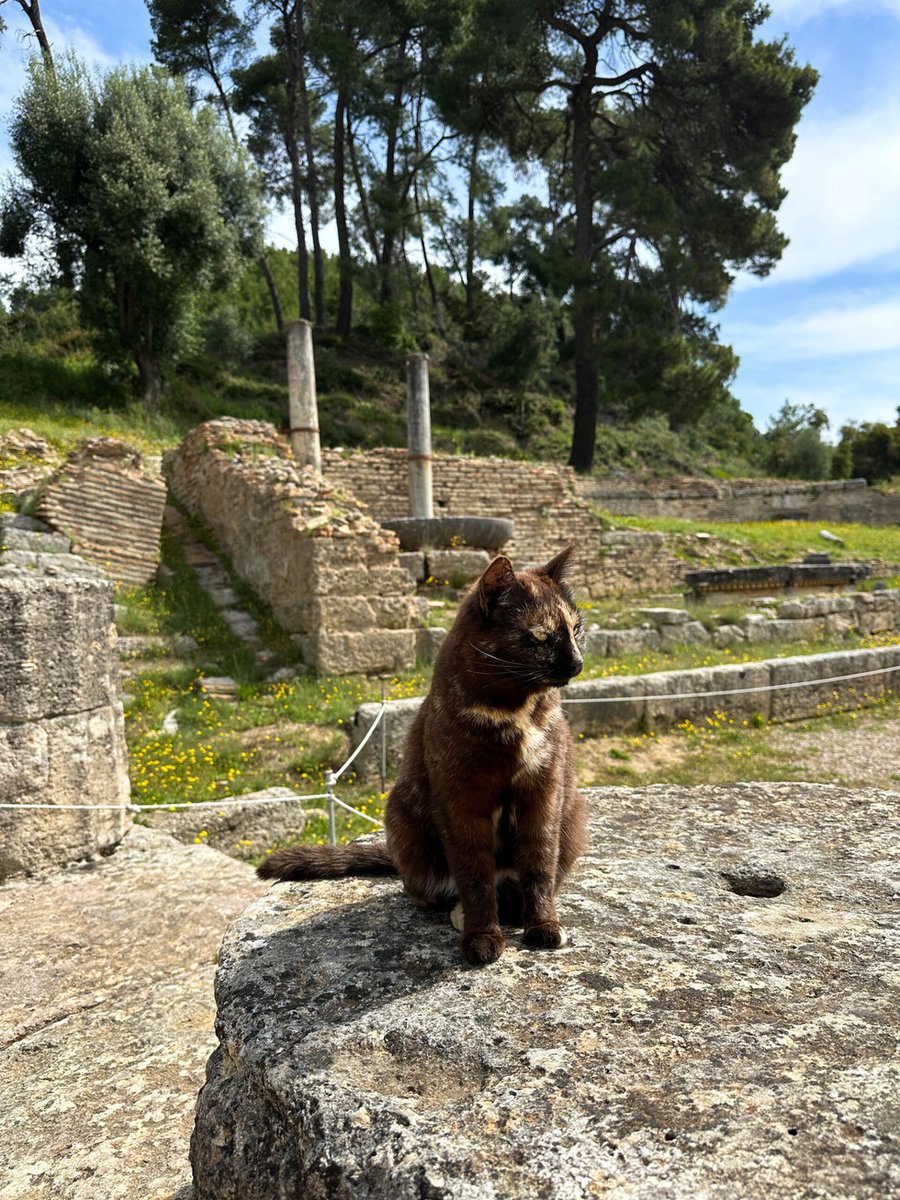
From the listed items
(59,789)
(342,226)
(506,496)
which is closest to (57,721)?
(59,789)

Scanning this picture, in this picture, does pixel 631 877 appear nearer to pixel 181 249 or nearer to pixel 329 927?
pixel 329 927

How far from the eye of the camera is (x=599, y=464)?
1016 inches

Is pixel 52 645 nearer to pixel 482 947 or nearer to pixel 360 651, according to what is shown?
pixel 482 947

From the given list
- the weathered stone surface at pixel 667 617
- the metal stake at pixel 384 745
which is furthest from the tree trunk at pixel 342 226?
the metal stake at pixel 384 745

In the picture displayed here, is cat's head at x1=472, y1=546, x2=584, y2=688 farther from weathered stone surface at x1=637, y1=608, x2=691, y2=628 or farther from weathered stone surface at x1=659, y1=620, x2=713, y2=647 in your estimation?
weathered stone surface at x1=637, y1=608, x2=691, y2=628

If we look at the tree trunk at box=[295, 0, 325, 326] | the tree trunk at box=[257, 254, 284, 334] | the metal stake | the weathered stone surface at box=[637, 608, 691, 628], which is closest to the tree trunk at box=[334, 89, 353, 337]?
the tree trunk at box=[295, 0, 325, 326]

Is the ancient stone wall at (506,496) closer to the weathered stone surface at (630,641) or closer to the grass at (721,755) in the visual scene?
the weathered stone surface at (630,641)

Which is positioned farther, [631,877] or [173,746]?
[173,746]

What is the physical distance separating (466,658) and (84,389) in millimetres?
20015

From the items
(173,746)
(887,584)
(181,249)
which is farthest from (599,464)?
(173,746)

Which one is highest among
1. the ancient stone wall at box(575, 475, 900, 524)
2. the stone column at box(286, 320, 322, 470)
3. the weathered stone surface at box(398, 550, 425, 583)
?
the stone column at box(286, 320, 322, 470)

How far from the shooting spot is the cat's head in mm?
1684

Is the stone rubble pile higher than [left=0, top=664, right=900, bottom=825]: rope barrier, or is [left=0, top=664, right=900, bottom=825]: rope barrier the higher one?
the stone rubble pile

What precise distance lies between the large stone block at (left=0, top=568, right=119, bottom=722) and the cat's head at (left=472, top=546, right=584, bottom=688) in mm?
2522
